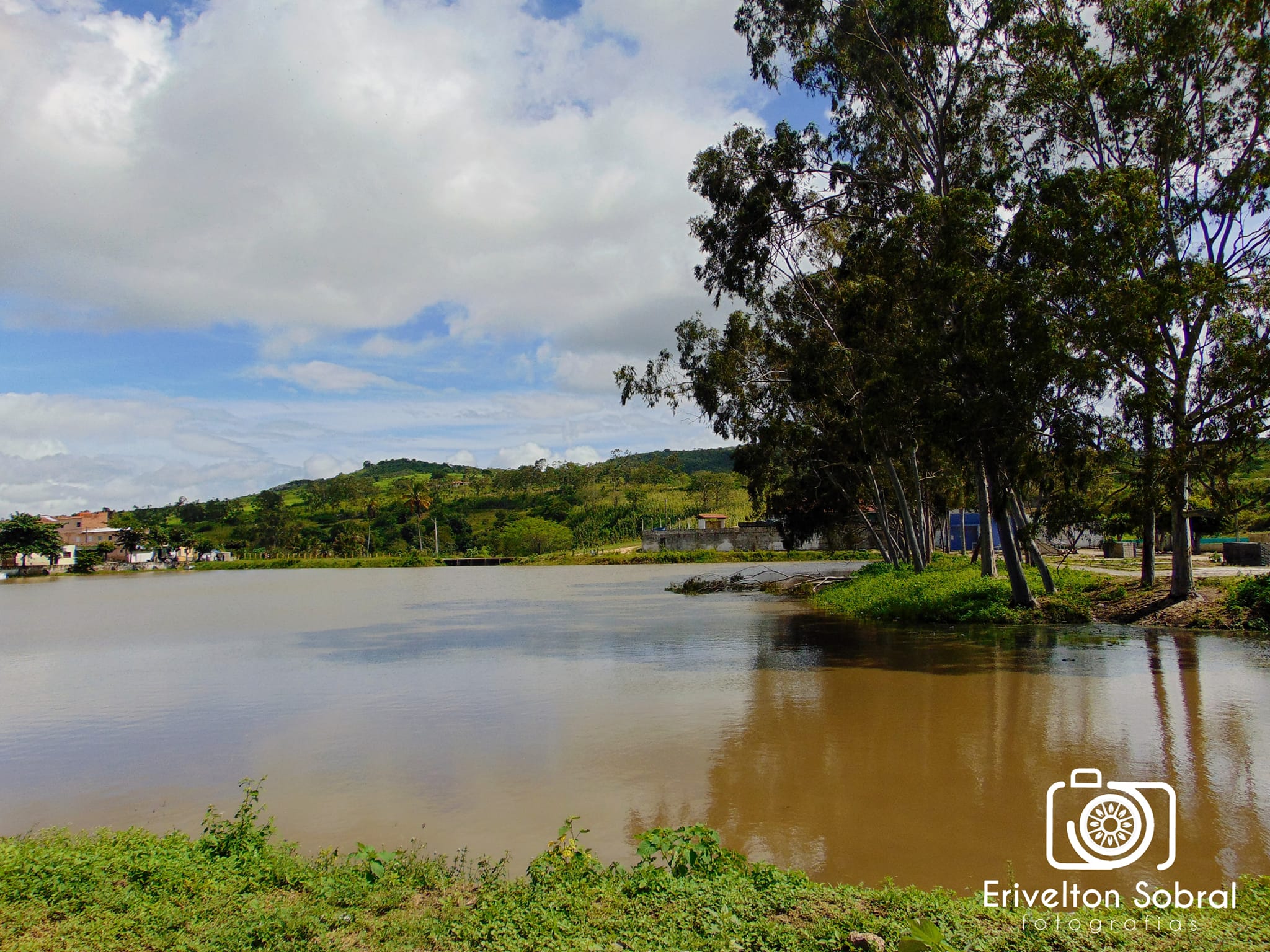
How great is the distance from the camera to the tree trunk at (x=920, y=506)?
27.1 m

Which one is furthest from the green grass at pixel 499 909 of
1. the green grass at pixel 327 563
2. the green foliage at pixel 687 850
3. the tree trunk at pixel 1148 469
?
the green grass at pixel 327 563

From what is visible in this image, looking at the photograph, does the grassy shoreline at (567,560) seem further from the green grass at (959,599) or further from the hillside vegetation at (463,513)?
the green grass at (959,599)

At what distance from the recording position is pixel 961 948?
3.82 meters

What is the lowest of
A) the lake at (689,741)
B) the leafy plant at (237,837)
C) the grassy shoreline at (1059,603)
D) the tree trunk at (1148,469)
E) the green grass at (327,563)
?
the green grass at (327,563)

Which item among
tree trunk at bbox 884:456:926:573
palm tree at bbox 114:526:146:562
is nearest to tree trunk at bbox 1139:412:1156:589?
tree trunk at bbox 884:456:926:573

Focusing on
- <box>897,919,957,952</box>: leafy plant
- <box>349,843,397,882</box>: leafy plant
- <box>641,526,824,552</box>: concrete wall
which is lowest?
<box>349,843,397,882</box>: leafy plant

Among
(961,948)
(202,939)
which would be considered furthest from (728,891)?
(202,939)

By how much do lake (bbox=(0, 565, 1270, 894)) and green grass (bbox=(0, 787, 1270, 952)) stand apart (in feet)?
3.11

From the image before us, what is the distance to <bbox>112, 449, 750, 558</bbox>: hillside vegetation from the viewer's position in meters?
95.4

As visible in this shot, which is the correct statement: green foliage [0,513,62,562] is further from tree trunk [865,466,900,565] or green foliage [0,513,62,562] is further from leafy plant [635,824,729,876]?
leafy plant [635,824,729,876]

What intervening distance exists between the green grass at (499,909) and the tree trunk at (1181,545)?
12.9 m

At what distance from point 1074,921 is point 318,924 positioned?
3.69m

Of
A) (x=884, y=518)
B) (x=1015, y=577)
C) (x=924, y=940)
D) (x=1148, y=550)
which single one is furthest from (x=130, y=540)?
(x=924, y=940)

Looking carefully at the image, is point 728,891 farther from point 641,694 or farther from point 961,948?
point 641,694
